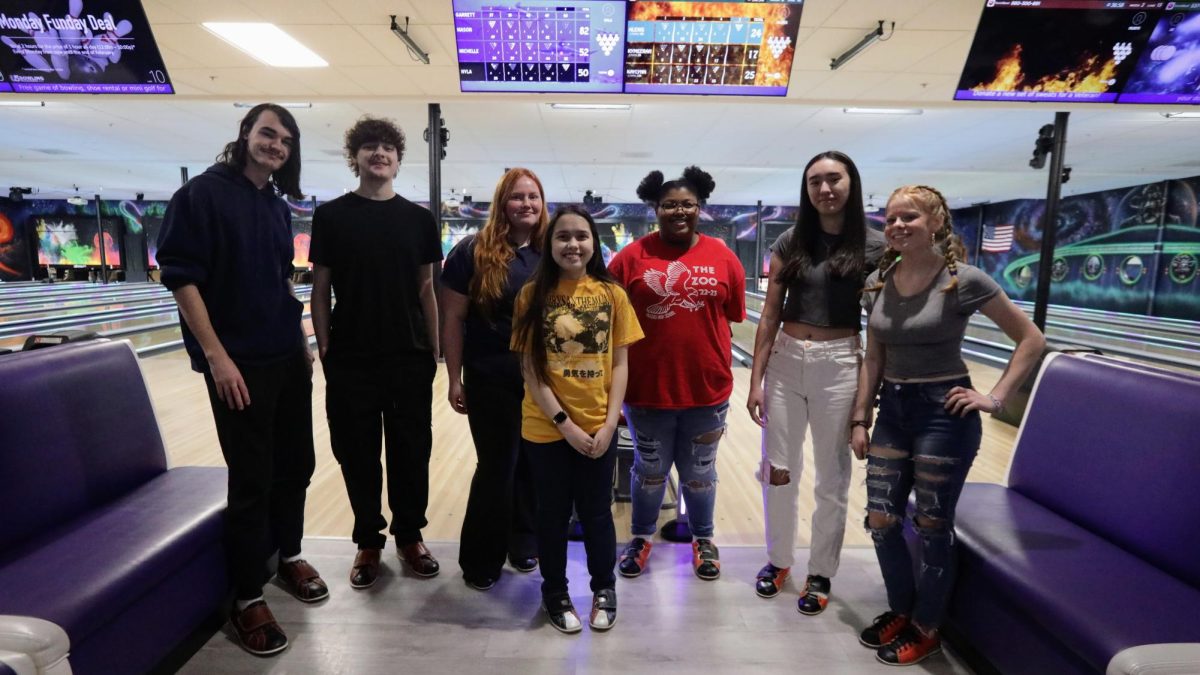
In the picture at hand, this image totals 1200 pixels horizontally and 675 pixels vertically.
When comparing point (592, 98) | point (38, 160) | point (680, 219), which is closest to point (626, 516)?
point (680, 219)

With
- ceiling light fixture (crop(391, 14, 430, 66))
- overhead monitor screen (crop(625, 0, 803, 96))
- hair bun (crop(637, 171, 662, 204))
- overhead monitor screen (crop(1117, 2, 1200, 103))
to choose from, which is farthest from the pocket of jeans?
overhead monitor screen (crop(1117, 2, 1200, 103))

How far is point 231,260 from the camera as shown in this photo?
1.52 m

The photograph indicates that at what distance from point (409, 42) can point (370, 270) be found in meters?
2.26

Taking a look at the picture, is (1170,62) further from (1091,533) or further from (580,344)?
(580,344)

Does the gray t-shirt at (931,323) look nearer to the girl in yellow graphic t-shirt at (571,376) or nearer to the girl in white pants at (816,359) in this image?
the girl in white pants at (816,359)

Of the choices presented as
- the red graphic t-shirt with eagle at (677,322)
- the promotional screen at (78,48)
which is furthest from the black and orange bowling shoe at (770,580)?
the promotional screen at (78,48)

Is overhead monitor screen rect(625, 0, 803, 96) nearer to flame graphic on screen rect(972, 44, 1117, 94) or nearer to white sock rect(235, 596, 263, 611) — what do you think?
flame graphic on screen rect(972, 44, 1117, 94)

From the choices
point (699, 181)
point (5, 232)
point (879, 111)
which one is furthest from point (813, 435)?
point (5, 232)

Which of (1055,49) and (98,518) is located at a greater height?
(1055,49)

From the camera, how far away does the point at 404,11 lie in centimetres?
315

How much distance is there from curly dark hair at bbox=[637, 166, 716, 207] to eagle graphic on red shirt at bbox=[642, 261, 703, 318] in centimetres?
21

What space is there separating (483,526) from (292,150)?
3.93 feet

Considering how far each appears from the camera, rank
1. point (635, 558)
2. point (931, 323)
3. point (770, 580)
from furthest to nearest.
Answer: point (635, 558), point (770, 580), point (931, 323)

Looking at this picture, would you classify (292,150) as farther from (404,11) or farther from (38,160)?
(38,160)
